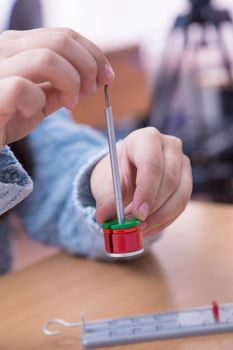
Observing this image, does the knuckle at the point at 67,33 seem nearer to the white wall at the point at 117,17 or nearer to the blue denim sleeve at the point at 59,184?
the blue denim sleeve at the point at 59,184

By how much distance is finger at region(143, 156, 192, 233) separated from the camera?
1.39 feet

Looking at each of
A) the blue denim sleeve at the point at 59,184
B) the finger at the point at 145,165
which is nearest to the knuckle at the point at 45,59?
the finger at the point at 145,165

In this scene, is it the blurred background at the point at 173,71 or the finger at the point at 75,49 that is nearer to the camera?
the finger at the point at 75,49

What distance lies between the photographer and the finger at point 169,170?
42cm

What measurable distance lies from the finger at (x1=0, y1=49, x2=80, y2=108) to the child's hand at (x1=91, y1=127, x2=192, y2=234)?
0.11 metres

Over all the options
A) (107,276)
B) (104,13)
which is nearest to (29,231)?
(107,276)

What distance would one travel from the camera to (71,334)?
0.42 m

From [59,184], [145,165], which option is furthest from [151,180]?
[59,184]

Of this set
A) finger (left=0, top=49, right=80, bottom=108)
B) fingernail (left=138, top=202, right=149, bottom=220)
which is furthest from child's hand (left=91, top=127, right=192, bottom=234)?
finger (left=0, top=49, right=80, bottom=108)

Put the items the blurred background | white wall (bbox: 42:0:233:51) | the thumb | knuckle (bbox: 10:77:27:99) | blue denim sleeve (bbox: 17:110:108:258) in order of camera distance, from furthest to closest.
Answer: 1. white wall (bbox: 42:0:233:51)
2. the blurred background
3. blue denim sleeve (bbox: 17:110:108:258)
4. the thumb
5. knuckle (bbox: 10:77:27:99)

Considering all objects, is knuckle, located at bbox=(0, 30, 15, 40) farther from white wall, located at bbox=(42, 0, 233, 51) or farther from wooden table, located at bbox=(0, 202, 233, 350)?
white wall, located at bbox=(42, 0, 233, 51)

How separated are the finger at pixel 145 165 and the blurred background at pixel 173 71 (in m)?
1.14

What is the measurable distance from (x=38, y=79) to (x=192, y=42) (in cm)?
155

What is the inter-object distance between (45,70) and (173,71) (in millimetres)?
1588
